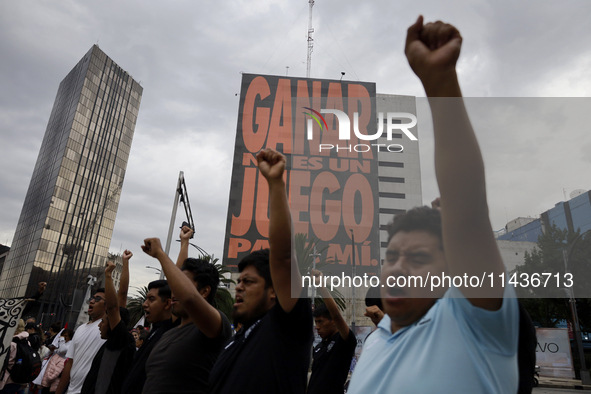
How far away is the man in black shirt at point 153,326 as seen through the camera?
9.50 feet

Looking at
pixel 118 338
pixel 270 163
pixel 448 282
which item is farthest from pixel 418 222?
pixel 118 338

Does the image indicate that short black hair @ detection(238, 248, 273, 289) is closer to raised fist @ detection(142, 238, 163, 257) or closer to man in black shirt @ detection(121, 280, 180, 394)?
raised fist @ detection(142, 238, 163, 257)

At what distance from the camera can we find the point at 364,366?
121 cm

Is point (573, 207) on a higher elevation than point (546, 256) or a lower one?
higher

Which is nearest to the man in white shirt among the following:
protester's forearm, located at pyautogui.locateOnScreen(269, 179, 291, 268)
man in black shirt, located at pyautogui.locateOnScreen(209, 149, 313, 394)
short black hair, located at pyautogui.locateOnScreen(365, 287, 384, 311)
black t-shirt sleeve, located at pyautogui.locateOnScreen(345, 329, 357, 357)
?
black t-shirt sleeve, located at pyautogui.locateOnScreen(345, 329, 357, 357)

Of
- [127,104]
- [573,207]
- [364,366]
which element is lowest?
[364,366]

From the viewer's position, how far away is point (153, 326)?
354 cm

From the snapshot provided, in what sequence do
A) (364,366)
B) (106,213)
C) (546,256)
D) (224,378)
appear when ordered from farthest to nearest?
(106,213)
(224,378)
(546,256)
(364,366)

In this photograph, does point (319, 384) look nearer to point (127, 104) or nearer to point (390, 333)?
point (390, 333)

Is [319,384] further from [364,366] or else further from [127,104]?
[127,104]

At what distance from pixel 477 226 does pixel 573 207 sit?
96cm

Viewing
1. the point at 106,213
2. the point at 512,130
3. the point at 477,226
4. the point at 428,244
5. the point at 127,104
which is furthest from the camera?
the point at 127,104

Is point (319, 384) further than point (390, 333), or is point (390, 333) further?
point (319, 384)

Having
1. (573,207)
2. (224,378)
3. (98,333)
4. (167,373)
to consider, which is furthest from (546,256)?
(98,333)
